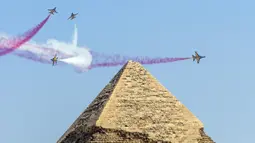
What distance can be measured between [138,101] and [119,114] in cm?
186

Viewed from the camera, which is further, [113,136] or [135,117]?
[135,117]

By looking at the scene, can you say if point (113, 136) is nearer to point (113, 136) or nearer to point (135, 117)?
point (113, 136)

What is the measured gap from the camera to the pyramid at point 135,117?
99.5 ft

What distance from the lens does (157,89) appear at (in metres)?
34.3

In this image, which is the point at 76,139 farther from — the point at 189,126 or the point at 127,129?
the point at 189,126

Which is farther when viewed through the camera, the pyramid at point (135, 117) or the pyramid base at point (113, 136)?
the pyramid at point (135, 117)

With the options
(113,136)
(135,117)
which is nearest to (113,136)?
(113,136)

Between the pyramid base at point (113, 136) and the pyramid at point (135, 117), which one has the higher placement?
the pyramid at point (135, 117)

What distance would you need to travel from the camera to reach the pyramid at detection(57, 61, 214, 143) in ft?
99.5

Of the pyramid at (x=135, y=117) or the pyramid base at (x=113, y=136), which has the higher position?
the pyramid at (x=135, y=117)

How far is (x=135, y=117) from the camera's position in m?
31.3

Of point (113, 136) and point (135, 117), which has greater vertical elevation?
point (135, 117)

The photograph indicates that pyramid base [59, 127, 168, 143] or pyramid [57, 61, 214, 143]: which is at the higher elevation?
pyramid [57, 61, 214, 143]

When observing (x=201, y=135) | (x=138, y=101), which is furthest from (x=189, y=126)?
(x=138, y=101)
